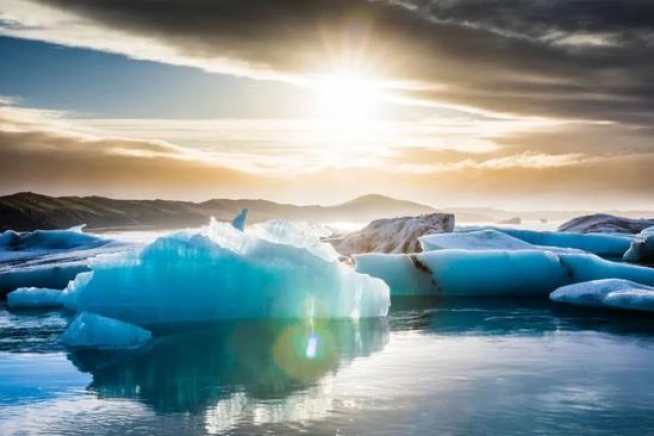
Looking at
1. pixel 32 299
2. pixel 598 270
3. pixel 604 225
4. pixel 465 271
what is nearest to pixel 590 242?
pixel 604 225

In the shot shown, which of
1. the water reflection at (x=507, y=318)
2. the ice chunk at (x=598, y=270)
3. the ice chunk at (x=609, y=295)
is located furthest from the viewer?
the ice chunk at (x=598, y=270)

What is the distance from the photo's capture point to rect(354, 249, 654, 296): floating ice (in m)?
17.5

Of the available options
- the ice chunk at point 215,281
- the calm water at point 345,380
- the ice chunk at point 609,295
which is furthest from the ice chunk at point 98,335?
the ice chunk at point 609,295

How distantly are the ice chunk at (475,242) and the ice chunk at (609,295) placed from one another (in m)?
4.07

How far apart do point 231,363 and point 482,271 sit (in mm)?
9028

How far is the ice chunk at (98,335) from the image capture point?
10945 millimetres

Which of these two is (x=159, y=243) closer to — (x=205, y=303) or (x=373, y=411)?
(x=205, y=303)

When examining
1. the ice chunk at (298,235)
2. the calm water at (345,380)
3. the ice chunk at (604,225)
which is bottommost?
the calm water at (345,380)

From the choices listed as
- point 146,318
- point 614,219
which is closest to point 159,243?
point 146,318

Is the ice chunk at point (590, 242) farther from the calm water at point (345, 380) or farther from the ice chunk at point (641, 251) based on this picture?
the calm water at point (345, 380)

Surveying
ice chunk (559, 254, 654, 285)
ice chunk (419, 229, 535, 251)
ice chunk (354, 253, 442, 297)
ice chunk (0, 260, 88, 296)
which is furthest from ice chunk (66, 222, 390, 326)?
ice chunk (419, 229, 535, 251)

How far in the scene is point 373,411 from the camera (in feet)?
23.6

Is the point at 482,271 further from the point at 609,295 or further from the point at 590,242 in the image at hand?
the point at 590,242

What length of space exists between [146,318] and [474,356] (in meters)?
5.79
